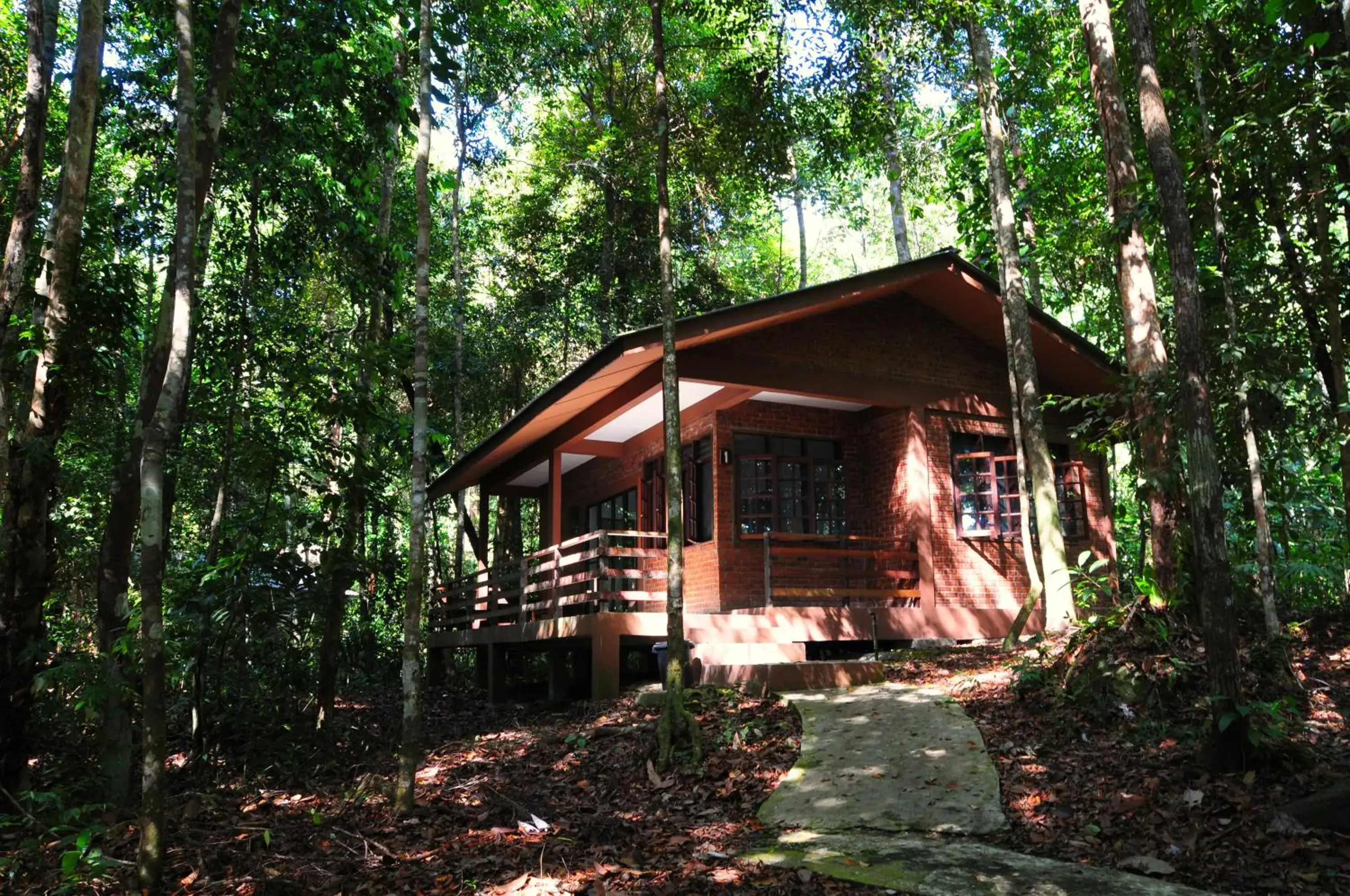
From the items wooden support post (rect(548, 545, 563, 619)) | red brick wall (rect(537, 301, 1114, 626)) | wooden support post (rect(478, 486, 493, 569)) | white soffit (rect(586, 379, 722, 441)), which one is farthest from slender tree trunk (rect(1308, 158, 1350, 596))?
wooden support post (rect(478, 486, 493, 569))

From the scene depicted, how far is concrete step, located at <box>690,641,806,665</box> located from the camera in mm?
9969

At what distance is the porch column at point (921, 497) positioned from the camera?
41.5ft

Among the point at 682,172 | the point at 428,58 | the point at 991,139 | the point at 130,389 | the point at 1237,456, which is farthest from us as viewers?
the point at 682,172

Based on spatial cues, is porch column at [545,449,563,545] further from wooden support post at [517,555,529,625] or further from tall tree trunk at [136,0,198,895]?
tall tree trunk at [136,0,198,895]

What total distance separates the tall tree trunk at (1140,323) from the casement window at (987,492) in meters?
6.27

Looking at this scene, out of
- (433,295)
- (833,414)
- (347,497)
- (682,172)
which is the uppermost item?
(682,172)

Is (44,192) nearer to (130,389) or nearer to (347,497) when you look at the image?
Result: (347,497)

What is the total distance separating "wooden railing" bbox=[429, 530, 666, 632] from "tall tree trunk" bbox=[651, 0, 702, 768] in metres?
2.88

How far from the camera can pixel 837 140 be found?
428 inches

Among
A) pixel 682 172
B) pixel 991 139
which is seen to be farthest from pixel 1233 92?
pixel 682 172

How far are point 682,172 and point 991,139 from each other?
921cm

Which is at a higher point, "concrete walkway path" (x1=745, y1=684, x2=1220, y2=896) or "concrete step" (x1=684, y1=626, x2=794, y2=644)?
"concrete step" (x1=684, y1=626, x2=794, y2=644)

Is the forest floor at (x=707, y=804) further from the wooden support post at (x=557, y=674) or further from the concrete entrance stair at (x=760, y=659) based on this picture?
the wooden support post at (x=557, y=674)

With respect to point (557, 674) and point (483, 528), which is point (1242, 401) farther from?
point (483, 528)
